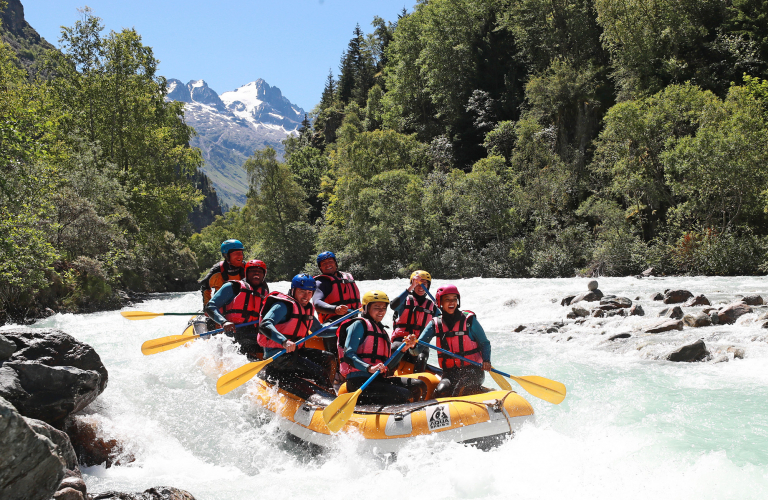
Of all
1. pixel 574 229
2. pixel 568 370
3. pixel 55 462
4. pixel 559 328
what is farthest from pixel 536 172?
pixel 55 462

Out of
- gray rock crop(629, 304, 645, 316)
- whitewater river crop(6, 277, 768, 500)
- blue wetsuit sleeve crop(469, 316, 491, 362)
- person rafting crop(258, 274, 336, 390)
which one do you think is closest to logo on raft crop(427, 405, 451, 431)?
whitewater river crop(6, 277, 768, 500)

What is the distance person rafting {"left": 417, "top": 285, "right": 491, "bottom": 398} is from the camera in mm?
5080

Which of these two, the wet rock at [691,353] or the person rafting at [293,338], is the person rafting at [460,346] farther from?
the wet rock at [691,353]

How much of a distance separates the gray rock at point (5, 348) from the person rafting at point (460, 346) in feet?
12.0

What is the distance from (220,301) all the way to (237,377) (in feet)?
5.89

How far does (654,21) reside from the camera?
2275cm

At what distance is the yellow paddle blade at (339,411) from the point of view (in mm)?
4324

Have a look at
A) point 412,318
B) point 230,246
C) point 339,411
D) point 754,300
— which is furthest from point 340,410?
point 754,300

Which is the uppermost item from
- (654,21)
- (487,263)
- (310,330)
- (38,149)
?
(654,21)

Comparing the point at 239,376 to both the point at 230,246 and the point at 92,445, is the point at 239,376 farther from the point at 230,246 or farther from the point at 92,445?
the point at 230,246

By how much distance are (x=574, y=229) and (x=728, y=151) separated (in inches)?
258

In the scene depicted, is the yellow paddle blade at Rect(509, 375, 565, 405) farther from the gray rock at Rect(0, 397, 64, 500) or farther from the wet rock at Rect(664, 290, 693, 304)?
the wet rock at Rect(664, 290, 693, 304)

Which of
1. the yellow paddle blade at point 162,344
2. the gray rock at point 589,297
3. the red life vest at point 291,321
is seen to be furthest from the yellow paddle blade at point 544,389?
the gray rock at point 589,297

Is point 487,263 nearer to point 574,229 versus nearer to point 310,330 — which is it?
point 574,229
